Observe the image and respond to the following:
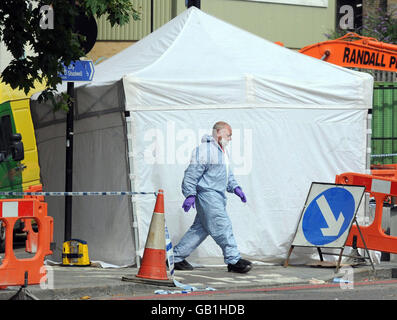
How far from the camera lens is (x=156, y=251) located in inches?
432

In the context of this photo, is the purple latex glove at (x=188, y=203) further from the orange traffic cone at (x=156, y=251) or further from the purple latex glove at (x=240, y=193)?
the orange traffic cone at (x=156, y=251)

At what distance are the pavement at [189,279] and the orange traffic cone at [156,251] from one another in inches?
6.9

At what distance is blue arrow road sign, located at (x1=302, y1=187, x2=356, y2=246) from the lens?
12664 millimetres

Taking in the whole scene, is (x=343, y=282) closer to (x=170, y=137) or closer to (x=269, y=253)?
(x=269, y=253)

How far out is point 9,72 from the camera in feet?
37.4

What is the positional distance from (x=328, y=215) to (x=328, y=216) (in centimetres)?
1

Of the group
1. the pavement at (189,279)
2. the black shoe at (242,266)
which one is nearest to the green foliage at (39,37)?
the pavement at (189,279)

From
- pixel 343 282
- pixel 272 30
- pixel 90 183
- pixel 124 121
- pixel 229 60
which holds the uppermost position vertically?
pixel 272 30

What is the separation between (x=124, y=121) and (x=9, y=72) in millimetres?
2151

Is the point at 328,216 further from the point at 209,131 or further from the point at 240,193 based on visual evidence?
A: the point at 209,131

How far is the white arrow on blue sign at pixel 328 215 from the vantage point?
1263cm

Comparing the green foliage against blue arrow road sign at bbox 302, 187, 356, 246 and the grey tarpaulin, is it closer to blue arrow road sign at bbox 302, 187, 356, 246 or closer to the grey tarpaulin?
the grey tarpaulin
